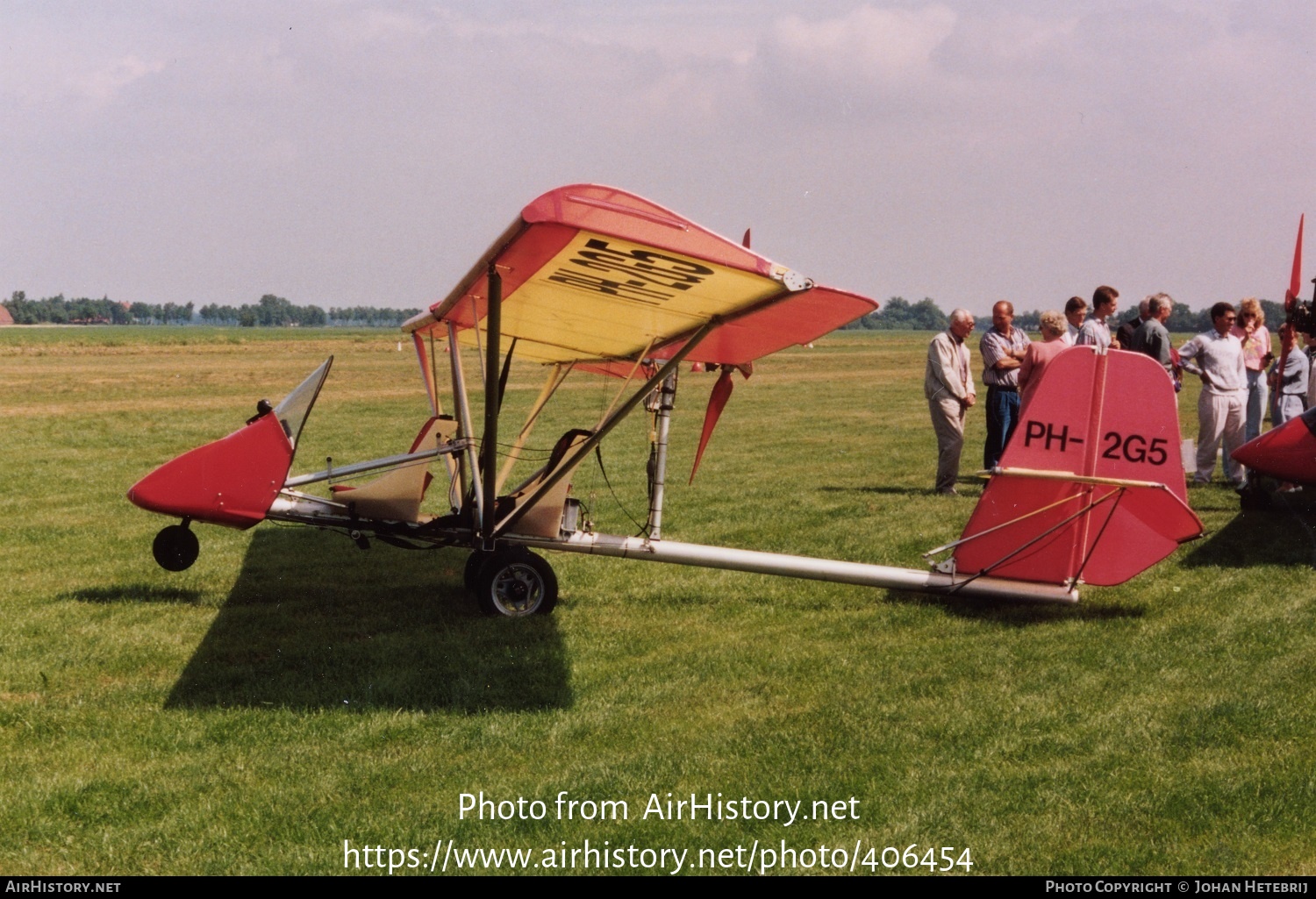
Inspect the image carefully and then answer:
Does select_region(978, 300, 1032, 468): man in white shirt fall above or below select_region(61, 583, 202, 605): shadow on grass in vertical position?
above

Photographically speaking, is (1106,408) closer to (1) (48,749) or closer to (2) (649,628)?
(2) (649,628)

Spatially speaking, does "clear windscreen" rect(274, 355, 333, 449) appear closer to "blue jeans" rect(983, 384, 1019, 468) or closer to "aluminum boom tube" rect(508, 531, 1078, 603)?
"aluminum boom tube" rect(508, 531, 1078, 603)

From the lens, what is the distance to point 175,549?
7309 mm

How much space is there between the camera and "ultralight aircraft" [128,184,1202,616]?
6148 millimetres

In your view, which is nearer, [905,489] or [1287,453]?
[1287,453]

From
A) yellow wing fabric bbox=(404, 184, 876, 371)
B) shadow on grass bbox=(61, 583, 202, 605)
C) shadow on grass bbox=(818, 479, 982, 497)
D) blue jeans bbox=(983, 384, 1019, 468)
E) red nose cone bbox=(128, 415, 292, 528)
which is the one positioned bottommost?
shadow on grass bbox=(61, 583, 202, 605)

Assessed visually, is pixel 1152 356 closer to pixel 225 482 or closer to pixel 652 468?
A: pixel 652 468

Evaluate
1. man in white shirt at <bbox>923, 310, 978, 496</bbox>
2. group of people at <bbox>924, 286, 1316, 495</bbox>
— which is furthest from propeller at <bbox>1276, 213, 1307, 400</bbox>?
man in white shirt at <bbox>923, 310, 978, 496</bbox>

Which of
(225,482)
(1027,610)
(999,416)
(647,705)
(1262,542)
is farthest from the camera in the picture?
(999,416)

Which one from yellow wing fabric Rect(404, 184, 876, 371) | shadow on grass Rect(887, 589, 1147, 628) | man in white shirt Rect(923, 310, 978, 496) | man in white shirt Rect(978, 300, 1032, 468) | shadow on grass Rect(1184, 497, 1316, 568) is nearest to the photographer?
yellow wing fabric Rect(404, 184, 876, 371)

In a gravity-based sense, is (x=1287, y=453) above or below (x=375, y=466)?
above

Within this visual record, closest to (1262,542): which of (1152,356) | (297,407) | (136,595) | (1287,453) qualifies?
(1287,453)
